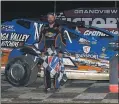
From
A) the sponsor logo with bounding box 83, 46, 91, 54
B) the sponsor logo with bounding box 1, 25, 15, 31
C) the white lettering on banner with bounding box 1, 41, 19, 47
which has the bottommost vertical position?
the sponsor logo with bounding box 83, 46, 91, 54

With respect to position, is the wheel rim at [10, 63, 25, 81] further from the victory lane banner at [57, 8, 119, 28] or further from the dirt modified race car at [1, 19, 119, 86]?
the victory lane banner at [57, 8, 119, 28]

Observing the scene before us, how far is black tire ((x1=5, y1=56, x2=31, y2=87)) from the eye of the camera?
9422 millimetres

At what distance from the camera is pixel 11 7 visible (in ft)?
42.9

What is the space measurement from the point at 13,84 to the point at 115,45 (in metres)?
2.30

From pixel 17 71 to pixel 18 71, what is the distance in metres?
0.03

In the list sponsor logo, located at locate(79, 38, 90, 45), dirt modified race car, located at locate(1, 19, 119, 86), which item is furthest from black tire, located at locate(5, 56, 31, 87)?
sponsor logo, located at locate(79, 38, 90, 45)

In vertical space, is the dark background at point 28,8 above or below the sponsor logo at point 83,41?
above

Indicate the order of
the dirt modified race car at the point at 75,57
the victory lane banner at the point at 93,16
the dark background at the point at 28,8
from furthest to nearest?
1. the dark background at the point at 28,8
2. the victory lane banner at the point at 93,16
3. the dirt modified race car at the point at 75,57

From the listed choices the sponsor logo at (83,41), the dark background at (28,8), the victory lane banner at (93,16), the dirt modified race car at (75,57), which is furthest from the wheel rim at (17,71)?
the dark background at (28,8)

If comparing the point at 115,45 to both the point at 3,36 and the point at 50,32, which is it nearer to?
the point at 50,32

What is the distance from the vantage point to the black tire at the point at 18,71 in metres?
9.42

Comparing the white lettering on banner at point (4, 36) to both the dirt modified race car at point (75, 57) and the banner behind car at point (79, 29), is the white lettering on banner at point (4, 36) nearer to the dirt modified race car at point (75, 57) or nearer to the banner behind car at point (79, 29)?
the banner behind car at point (79, 29)

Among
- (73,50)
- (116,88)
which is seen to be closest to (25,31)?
(73,50)

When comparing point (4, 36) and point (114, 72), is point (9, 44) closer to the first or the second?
point (4, 36)
